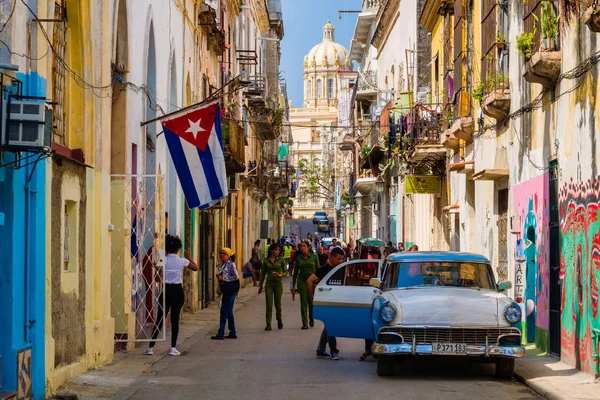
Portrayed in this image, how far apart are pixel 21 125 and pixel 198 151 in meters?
7.44

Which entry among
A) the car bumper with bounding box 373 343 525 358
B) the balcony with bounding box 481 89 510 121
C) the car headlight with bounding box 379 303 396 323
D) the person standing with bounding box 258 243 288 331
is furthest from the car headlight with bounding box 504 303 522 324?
the person standing with bounding box 258 243 288 331

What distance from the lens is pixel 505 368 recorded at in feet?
44.8

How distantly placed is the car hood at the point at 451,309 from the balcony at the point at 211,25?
50.0 feet

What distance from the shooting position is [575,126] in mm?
14266

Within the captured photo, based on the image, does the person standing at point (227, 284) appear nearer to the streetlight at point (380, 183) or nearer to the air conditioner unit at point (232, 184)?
the air conditioner unit at point (232, 184)

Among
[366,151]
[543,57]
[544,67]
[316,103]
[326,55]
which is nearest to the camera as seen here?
[543,57]

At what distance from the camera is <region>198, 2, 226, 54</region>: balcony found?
27.6 m

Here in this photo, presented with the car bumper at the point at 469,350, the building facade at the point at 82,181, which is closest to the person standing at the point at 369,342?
the car bumper at the point at 469,350

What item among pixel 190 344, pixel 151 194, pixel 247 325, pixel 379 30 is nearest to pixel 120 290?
pixel 190 344

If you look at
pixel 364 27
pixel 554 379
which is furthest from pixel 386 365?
pixel 364 27

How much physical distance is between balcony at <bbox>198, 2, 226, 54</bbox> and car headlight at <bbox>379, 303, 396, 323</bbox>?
608 inches

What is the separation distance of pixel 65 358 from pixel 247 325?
424 inches

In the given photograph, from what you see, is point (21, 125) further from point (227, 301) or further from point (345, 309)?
point (227, 301)

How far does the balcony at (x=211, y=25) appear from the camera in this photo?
27.6 m
